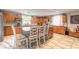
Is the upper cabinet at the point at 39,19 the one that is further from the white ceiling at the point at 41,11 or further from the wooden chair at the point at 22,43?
the wooden chair at the point at 22,43

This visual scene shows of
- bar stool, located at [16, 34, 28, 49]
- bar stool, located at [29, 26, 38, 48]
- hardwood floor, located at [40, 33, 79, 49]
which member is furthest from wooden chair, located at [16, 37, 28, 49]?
hardwood floor, located at [40, 33, 79, 49]

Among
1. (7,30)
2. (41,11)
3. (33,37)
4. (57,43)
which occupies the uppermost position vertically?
(41,11)

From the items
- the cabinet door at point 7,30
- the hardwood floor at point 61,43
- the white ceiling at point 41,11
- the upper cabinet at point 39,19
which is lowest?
the hardwood floor at point 61,43

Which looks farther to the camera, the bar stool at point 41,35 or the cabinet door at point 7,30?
the bar stool at point 41,35

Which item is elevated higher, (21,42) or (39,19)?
(39,19)

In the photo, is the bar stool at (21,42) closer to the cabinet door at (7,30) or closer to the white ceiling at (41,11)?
the cabinet door at (7,30)

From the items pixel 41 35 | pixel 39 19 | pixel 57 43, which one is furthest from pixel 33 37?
pixel 57 43

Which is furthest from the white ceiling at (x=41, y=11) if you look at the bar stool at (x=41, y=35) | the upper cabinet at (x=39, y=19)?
the bar stool at (x=41, y=35)

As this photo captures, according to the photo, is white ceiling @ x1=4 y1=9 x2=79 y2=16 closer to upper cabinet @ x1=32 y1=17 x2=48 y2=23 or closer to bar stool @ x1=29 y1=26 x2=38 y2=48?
upper cabinet @ x1=32 y1=17 x2=48 y2=23

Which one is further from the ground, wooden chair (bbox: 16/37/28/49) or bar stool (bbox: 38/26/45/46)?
bar stool (bbox: 38/26/45/46)

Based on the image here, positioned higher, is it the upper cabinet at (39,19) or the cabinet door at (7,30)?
the upper cabinet at (39,19)

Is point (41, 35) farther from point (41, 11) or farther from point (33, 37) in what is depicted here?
point (41, 11)
